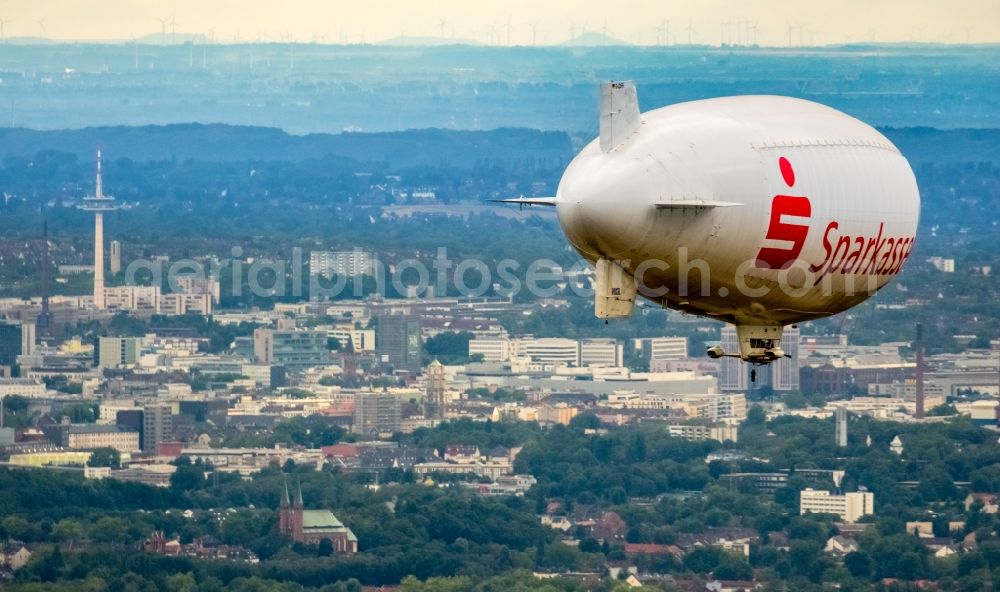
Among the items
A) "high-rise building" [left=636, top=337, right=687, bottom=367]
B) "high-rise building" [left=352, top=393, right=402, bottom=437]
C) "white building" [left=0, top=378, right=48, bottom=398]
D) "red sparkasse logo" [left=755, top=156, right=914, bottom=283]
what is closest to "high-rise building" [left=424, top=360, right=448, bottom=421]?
"high-rise building" [left=352, top=393, right=402, bottom=437]

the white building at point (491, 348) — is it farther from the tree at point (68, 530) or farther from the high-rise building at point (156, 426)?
the tree at point (68, 530)

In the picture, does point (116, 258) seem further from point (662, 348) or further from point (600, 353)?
point (662, 348)

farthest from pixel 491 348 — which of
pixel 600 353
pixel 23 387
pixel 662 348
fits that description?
pixel 23 387

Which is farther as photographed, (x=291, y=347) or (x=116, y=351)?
(x=291, y=347)

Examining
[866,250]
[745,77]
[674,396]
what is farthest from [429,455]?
[866,250]

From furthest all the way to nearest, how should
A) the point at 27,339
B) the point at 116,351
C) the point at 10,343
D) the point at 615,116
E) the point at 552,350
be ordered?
the point at 116,351 → the point at 27,339 → the point at 552,350 → the point at 10,343 → the point at 615,116

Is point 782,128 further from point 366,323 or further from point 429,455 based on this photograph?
point 366,323
